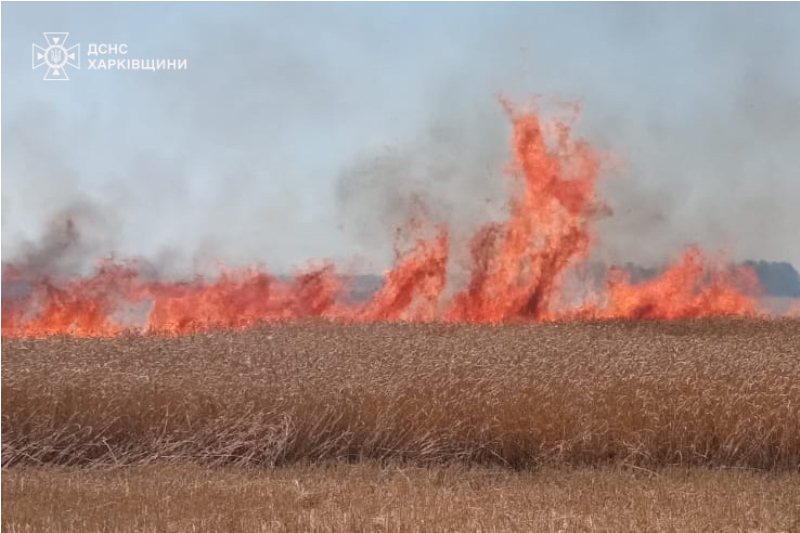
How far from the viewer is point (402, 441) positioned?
1072cm

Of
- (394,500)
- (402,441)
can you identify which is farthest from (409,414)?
(394,500)

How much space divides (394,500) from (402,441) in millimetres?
2732

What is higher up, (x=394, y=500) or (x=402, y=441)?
(x=394, y=500)

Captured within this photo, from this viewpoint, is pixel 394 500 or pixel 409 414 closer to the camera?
pixel 394 500

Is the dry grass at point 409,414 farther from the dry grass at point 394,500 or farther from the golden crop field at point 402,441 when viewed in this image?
the dry grass at point 394,500

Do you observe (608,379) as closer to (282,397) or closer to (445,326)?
(282,397)

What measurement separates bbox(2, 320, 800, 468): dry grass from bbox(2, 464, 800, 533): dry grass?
0.59 metres

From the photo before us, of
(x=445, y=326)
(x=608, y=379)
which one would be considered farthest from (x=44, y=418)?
(x=445, y=326)

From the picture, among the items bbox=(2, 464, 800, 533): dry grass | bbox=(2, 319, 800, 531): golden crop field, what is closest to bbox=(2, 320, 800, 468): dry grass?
bbox=(2, 319, 800, 531): golden crop field

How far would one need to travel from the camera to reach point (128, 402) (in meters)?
11.2

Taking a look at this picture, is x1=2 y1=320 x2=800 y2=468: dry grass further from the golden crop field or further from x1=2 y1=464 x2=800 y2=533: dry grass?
x1=2 y1=464 x2=800 y2=533: dry grass

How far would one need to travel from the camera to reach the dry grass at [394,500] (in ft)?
23.8

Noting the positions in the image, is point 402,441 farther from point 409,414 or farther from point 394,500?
point 394,500

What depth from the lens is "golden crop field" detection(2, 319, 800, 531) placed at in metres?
7.68
